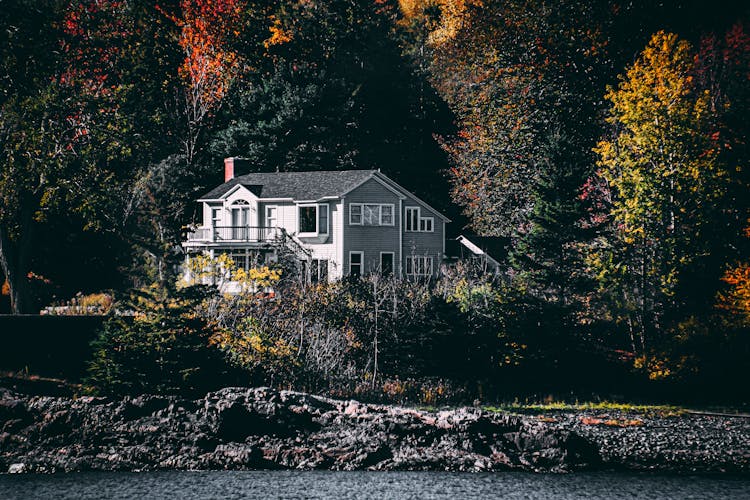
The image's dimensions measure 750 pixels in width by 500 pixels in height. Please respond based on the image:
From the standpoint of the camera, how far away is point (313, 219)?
179ft

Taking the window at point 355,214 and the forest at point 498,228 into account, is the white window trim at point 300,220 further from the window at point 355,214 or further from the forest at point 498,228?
the forest at point 498,228

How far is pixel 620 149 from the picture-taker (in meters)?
35.8

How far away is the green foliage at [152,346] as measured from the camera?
25.1m

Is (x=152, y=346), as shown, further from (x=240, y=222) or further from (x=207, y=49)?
(x=207, y=49)

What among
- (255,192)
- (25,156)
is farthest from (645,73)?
(255,192)

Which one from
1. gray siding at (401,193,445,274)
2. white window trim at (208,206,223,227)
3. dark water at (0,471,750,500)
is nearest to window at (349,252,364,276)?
gray siding at (401,193,445,274)

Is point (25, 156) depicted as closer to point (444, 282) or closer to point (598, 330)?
point (444, 282)

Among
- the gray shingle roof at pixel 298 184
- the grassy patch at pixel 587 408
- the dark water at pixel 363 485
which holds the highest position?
the gray shingle roof at pixel 298 184

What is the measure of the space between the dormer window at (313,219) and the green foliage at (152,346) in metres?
28.7

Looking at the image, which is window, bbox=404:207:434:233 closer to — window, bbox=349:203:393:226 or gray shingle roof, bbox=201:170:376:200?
window, bbox=349:203:393:226

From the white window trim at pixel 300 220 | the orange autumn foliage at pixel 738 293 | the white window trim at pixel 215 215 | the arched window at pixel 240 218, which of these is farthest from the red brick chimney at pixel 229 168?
the orange autumn foliage at pixel 738 293

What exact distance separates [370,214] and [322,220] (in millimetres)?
2722

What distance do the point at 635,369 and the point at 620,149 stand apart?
7915 millimetres

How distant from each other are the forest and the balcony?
312 cm
